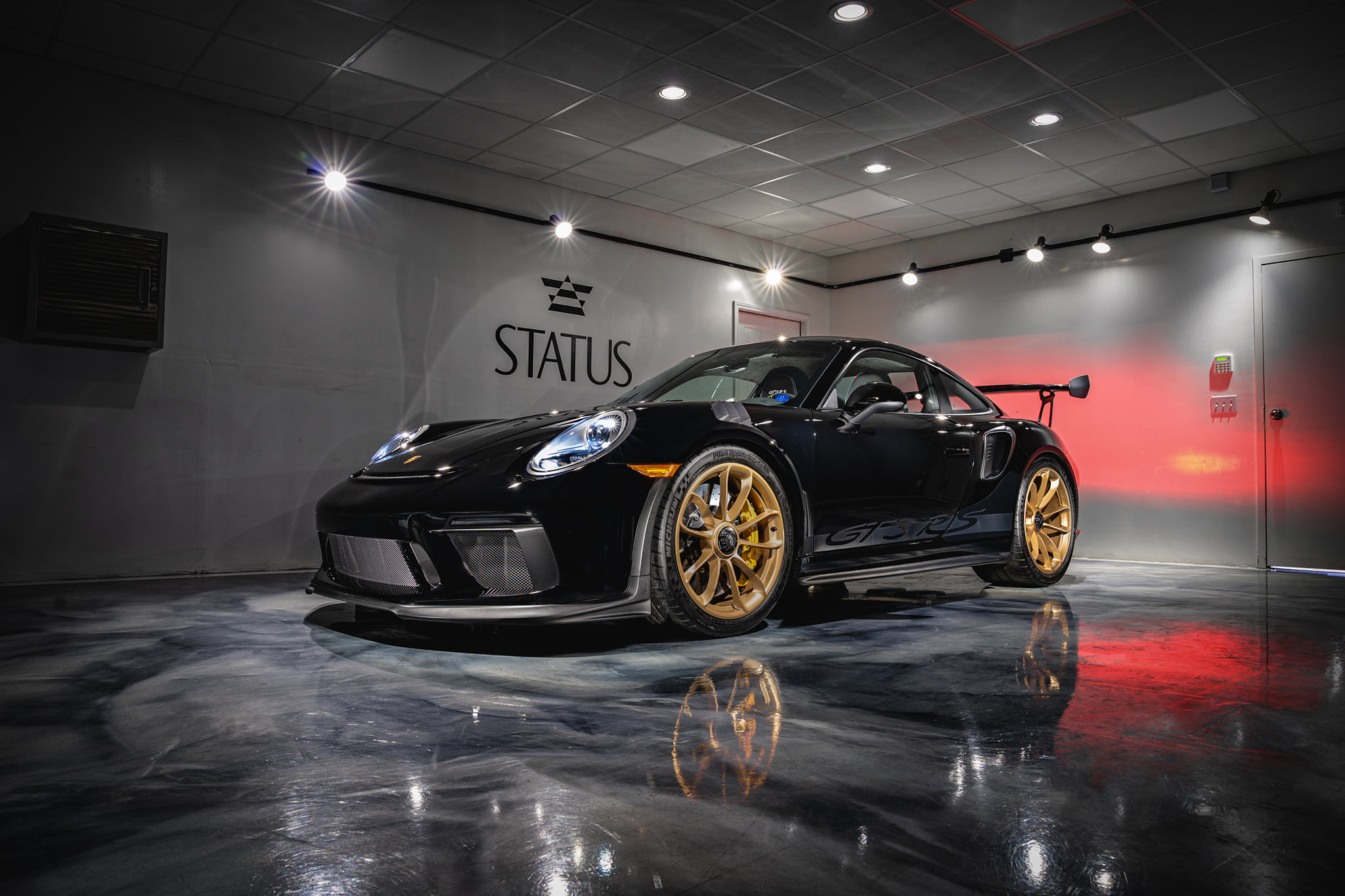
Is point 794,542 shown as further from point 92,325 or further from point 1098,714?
point 92,325

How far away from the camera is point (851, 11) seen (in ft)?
14.8

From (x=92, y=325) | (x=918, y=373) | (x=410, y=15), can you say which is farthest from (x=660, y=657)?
(x=92, y=325)

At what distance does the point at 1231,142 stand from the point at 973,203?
2090 millimetres

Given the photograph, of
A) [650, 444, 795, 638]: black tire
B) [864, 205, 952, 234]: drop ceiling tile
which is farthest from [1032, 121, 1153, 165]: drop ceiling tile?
[650, 444, 795, 638]: black tire

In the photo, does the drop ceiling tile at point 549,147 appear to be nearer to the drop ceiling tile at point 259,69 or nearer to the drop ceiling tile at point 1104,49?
the drop ceiling tile at point 259,69

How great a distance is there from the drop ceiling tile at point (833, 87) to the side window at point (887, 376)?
2.16m

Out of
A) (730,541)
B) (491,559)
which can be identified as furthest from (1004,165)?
(491,559)

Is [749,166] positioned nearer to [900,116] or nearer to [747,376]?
[900,116]

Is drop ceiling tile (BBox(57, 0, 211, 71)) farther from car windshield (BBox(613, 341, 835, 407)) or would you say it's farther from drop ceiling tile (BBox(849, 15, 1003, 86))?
drop ceiling tile (BBox(849, 15, 1003, 86))

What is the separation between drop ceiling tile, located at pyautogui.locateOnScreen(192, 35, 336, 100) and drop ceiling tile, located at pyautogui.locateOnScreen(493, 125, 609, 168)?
1460 mm

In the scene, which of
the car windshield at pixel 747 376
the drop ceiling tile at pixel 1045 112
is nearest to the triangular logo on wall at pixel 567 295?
the drop ceiling tile at pixel 1045 112

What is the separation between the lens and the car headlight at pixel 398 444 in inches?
131

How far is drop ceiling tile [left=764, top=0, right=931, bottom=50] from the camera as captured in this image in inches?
175

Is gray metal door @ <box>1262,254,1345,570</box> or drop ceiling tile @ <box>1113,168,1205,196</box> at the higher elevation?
drop ceiling tile @ <box>1113,168,1205,196</box>
